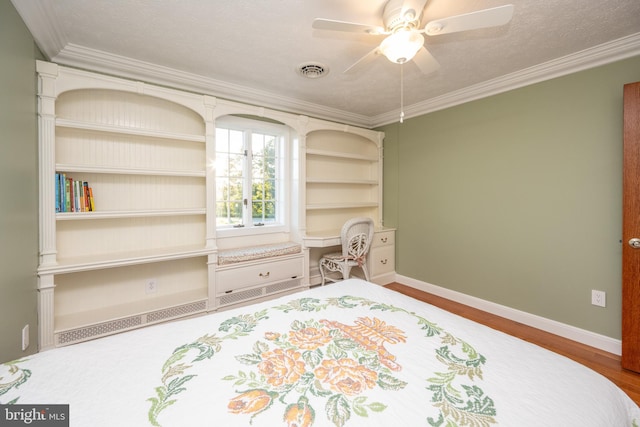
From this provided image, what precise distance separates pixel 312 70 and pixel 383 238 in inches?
91.3

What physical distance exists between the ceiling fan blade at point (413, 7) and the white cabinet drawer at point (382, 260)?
269 cm

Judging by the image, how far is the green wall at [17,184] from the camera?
1.46 metres

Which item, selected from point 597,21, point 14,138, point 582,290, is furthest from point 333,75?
point 582,290

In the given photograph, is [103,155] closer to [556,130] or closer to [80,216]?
[80,216]

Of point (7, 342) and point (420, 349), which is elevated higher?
point (420, 349)

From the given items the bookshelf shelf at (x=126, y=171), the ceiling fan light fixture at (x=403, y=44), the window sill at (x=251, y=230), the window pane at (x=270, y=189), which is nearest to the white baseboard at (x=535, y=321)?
the window sill at (x=251, y=230)

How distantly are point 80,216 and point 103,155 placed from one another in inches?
22.7

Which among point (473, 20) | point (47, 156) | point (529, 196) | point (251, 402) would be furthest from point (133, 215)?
point (529, 196)

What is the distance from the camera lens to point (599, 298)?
2.22m

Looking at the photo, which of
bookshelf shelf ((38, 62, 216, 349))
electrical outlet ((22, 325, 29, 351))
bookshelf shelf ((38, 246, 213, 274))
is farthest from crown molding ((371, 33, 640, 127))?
electrical outlet ((22, 325, 29, 351))

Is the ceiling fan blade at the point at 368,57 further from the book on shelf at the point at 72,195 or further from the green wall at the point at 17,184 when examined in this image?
the book on shelf at the point at 72,195

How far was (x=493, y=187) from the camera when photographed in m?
2.85

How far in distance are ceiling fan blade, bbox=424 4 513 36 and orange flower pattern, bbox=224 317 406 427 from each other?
1.55 metres

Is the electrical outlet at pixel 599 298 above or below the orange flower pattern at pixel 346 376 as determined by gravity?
below
